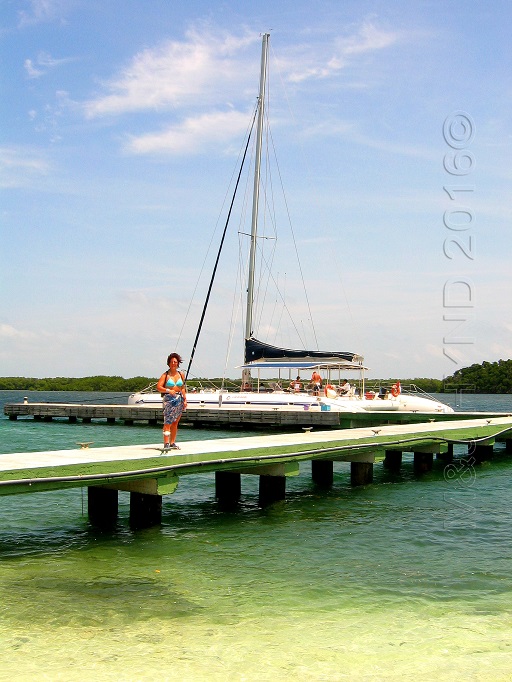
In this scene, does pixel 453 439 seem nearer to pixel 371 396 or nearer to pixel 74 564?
pixel 74 564

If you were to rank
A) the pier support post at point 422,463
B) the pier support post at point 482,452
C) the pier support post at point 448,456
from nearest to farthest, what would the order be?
the pier support post at point 422,463 < the pier support post at point 482,452 < the pier support post at point 448,456

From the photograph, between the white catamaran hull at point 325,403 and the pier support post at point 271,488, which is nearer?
the pier support post at point 271,488

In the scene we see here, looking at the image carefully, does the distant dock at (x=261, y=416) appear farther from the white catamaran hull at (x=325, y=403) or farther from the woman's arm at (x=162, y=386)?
the woman's arm at (x=162, y=386)

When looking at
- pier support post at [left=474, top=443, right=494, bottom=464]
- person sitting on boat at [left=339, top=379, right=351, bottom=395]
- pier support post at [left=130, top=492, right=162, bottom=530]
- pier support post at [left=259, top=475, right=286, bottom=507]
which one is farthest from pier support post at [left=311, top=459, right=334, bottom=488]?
person sitting on boat at [left=339, top=379, right=351, bottom=395]

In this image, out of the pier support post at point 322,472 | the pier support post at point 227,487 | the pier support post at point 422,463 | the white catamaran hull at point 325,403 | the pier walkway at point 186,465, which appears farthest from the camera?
the white catamaran hull at point 325,403

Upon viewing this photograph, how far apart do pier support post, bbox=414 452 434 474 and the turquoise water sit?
203 inches

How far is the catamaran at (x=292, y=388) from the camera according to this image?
36.9 metres

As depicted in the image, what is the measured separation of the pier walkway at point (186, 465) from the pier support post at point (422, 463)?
75 centimetres

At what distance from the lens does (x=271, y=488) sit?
16.0m

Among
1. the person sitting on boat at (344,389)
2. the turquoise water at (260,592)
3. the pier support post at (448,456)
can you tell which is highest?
the person sitting on boat at (344,389)

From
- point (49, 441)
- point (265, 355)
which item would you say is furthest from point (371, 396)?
point (49, 441)

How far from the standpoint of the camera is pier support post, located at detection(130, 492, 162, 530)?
13.3 meters

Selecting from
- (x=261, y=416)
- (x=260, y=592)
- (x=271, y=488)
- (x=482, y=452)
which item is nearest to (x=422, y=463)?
(x=482, y=452)

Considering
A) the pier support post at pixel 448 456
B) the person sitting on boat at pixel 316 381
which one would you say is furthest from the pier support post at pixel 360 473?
the person sitting on boat at pixel 316 381
